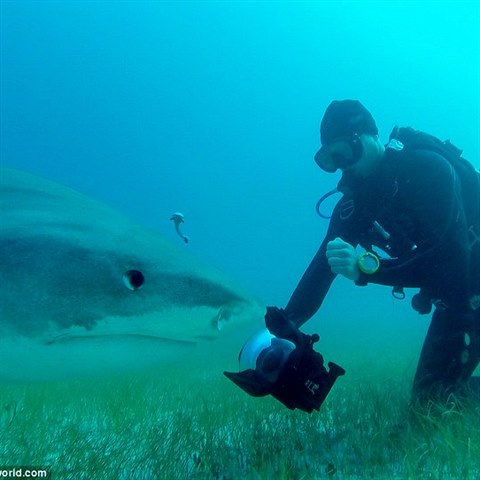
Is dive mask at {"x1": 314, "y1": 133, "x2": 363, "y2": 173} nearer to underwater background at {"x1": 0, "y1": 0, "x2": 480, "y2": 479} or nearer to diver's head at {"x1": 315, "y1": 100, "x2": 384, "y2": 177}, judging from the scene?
diver's head at {"x1": 315, "y1": 100, "x2": 384, "y2": 177}

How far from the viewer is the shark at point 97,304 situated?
219 centimetres

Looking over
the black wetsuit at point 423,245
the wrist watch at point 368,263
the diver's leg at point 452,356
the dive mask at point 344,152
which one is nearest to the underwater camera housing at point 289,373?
the wrist watch at point 368,263

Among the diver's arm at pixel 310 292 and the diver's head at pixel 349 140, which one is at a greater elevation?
the diver's head at pixel 349 140

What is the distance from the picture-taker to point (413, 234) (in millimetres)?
4094

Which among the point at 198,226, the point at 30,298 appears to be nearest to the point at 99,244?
the point at 30,298

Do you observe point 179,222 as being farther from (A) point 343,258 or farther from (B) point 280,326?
(A) point 343,258

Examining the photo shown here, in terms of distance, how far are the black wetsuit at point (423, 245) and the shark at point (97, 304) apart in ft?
5.86

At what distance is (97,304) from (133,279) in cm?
20

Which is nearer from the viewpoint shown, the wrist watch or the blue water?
the wrist watch

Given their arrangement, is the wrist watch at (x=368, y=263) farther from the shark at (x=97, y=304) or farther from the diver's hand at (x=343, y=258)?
the shark at (x=97, y=304)

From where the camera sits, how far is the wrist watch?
3.45 m

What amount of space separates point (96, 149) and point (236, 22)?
156 feet

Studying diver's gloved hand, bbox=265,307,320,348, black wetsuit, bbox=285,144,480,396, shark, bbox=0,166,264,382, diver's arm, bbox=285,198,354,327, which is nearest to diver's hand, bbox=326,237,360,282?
black wetsuit, bbox=285,144,480,396

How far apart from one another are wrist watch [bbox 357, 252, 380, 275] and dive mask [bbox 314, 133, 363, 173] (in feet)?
4.01
